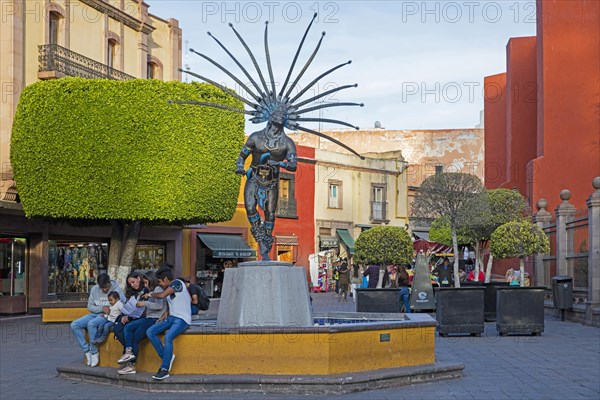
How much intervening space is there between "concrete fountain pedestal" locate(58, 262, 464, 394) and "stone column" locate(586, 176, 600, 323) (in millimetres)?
9555

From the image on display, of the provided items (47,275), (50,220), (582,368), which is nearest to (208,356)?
(582,368)

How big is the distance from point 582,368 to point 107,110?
16962mm

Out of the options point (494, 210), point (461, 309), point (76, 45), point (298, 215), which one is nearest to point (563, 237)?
point (494, 210)

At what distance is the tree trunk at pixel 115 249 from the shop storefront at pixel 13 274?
295 cm

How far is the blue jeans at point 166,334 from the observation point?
1048 centimetres

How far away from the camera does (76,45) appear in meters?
30.5

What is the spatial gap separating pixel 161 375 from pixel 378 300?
9426mm

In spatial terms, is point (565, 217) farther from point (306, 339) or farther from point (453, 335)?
point (306, 339)

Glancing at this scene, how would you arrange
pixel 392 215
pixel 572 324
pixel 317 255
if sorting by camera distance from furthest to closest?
1. pixel 392 215
2. pixel 317 255
3. pixel 572 324

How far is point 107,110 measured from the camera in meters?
25.6

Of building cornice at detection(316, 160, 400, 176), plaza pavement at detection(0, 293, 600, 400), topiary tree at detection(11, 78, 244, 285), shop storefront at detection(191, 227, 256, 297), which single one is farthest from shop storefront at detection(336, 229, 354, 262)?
plaza pavement at detection(0, 293, 600, 400)

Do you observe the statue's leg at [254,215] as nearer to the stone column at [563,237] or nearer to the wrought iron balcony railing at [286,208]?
the stone column at [563,237]

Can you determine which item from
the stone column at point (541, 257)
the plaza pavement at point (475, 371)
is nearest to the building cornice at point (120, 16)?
the plaza pavement at point (475, 371)

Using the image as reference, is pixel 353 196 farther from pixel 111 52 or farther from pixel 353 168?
pixel 111 52
